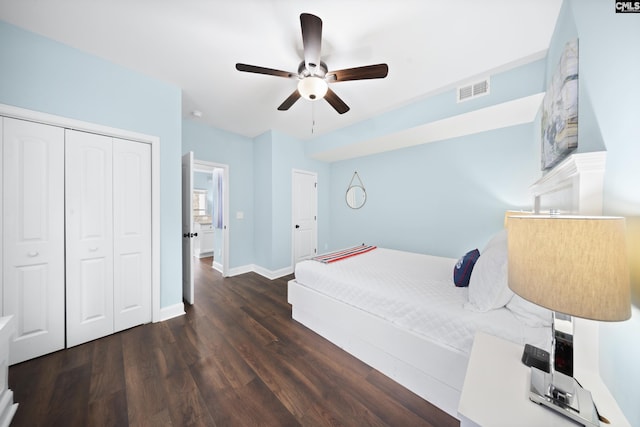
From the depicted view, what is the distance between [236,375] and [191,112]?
3.22 metres

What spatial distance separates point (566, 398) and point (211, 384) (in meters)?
1.93

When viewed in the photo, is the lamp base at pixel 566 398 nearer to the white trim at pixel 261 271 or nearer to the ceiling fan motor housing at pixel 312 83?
the ceiling fan motor housing at pixel 312 83

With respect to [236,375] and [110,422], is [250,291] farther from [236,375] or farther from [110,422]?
[110,422]

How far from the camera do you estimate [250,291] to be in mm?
3125

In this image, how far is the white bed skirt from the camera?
1.31 m

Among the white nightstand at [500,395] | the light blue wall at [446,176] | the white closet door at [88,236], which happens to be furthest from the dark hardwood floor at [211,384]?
the light blue wall at [446,176]

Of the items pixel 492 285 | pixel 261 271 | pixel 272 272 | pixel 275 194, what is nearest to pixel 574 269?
pixel 492 285

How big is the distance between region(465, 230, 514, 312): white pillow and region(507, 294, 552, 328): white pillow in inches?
2.5

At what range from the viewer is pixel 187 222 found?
2.71m

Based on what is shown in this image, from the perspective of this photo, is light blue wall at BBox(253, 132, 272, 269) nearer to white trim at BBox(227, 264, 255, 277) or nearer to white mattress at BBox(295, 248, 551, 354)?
white trim at BBox(227, 264, 255, 277)

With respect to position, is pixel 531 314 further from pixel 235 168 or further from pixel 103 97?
pixel 235 168

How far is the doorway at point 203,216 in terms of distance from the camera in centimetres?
268

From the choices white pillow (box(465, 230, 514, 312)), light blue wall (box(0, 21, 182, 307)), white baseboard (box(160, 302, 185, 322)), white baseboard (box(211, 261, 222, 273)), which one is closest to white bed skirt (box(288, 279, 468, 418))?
white pillow (box(465, 230, 514, 312))

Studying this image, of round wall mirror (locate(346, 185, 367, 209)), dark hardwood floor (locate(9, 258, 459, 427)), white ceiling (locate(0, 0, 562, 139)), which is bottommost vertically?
dark hardwood floor (locate(9, 258, 459, 427))
